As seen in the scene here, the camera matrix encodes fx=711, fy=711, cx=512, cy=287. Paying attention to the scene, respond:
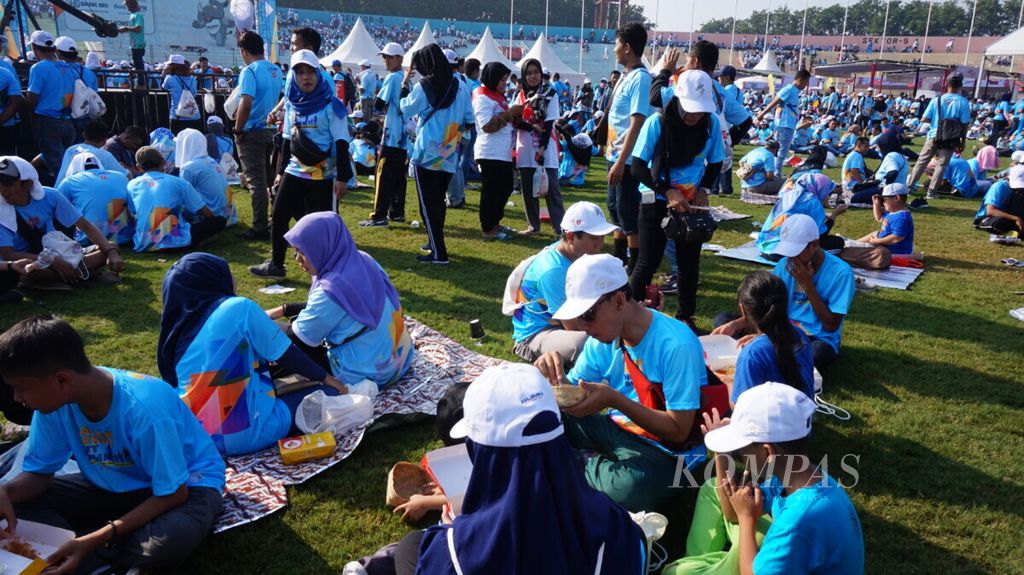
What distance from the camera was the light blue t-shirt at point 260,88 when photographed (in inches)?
290

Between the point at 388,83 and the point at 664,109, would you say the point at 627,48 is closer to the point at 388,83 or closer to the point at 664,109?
the point at 664,109

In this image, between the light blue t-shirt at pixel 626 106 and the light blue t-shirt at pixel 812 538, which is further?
the light blue t-shirt at pixel 626 106

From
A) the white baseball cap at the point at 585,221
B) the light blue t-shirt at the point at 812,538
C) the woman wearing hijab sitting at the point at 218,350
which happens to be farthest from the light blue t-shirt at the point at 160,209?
the light blue t-shirt at the point at 812,538

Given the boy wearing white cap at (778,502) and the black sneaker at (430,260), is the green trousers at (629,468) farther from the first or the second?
the black sneaker at (430,260)

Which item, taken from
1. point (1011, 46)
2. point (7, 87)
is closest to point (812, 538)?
point (7, 87)

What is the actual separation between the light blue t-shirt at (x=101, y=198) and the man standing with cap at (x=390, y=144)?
8.78 ft

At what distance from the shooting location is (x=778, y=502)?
2471mm

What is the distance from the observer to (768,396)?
8.10 feet

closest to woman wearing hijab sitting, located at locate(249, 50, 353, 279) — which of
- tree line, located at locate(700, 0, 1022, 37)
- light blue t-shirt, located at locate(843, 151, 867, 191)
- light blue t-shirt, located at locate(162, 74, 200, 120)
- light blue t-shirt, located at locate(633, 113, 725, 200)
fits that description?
light blue t-shirt, located at locate(633, 113, 725, 200)

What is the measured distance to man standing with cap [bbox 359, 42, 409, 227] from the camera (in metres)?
8.35

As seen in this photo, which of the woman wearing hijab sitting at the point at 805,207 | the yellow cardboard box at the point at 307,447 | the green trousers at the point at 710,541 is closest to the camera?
the green trousers at the point at 710,541

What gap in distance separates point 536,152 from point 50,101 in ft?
20.8

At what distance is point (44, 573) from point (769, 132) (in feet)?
70.3

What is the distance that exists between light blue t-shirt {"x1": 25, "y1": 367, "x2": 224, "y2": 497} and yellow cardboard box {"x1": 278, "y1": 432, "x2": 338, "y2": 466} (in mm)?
759
